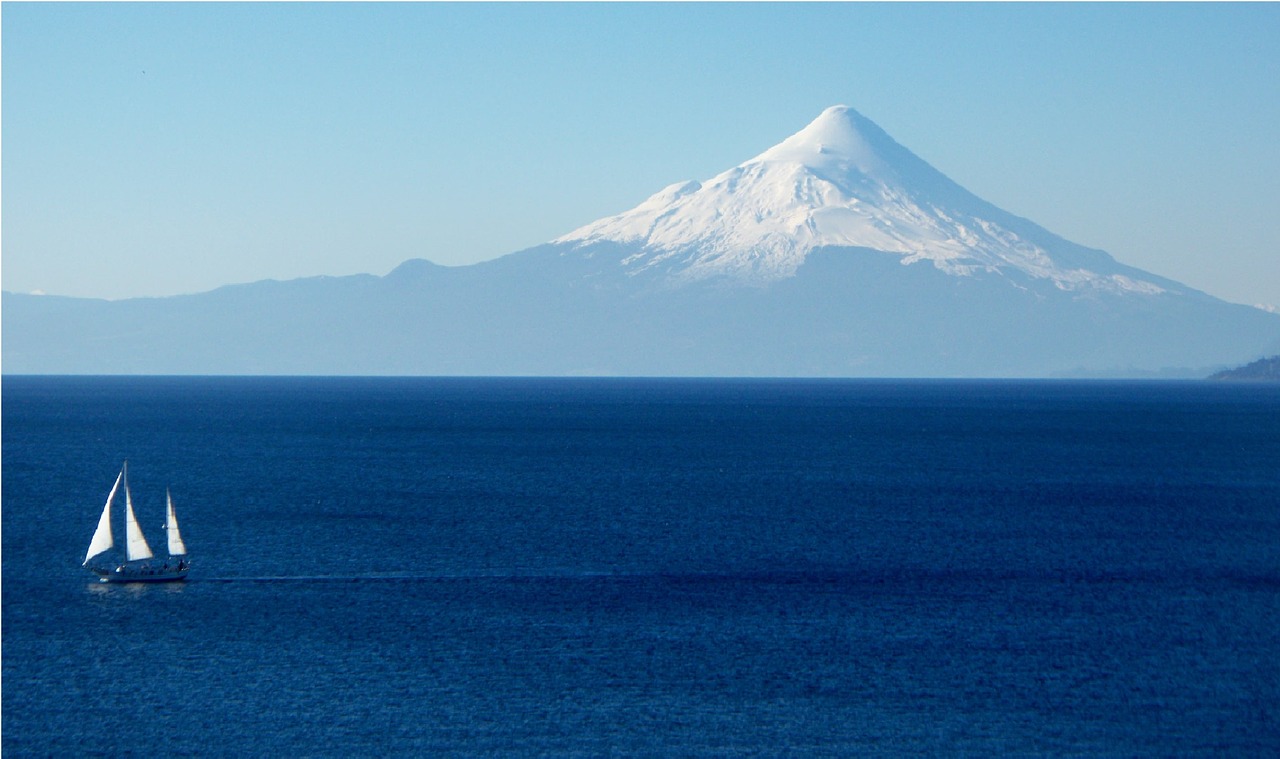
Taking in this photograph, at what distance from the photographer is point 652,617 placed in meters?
54.8

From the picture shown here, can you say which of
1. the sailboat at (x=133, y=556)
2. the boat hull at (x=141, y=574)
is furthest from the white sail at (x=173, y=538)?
the boat hull at (x=141, y=574)

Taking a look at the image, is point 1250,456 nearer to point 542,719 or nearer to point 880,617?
point 880,617

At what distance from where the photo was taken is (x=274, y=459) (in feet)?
404

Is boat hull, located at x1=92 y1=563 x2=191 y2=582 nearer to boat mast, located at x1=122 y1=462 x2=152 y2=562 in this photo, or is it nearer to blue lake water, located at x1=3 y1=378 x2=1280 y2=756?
boat mast, located at x1=122 y1=462 x2=152 y2=562

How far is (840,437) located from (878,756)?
116 m

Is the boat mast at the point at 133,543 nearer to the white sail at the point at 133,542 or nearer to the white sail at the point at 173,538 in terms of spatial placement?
the white sail at the point at 133,542

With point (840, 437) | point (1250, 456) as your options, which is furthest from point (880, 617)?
point (840, 437)

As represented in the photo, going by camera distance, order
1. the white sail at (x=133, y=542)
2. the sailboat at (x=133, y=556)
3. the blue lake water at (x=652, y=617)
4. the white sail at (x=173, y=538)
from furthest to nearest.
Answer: the white sail at (x=133, y=542), the white sail at (x=173, y=538), the sailboat at (x=133, y=556), the blue lake water at (x=652, y=617)

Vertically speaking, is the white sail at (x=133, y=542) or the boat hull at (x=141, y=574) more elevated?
the white sail at (x=133, y=542)

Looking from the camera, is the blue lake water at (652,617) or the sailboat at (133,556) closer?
the blue lake water at (652,617)

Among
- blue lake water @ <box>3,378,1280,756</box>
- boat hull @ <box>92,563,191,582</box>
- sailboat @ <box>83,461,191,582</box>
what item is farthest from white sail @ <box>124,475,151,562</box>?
blue lake water @ <box>3,378,1280,756</box>

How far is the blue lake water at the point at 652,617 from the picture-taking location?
41906 mm

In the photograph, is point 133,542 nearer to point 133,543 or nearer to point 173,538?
point 133,543

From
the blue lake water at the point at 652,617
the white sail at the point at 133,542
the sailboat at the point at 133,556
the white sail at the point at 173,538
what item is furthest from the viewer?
the white sail at the point at 133,542
